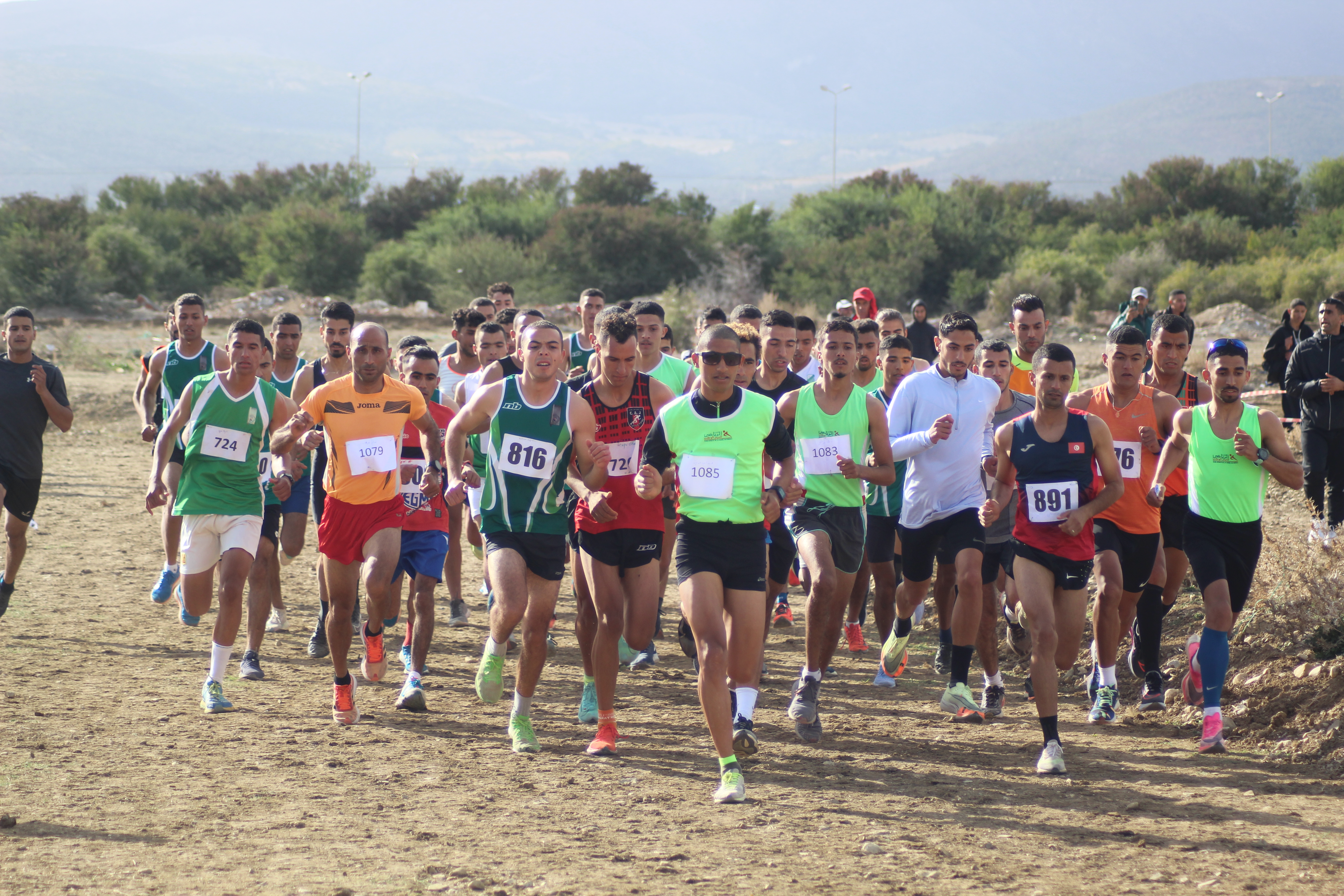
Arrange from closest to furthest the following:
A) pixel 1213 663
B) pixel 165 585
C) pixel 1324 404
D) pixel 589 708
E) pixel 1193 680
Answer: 1. pixel 1213 663
2. pixel 1193 680
3. pixel 589 708
4. pixel 165 585
5. pixel 1324 404

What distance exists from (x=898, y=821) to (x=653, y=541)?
181 cm

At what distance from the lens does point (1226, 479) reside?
641 cm

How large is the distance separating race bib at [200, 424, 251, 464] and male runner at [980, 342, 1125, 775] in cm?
415

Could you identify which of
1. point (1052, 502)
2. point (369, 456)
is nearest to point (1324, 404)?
point (1052, 502)

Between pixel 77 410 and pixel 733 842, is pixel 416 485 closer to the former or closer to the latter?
pixel 733 842

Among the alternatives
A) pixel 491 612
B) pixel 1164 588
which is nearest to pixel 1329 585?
pixel 1164 588

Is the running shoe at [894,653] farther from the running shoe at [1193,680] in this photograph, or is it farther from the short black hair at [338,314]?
the short black hair at [338,314]

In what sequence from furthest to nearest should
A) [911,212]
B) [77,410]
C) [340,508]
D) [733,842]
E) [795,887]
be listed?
[911,212]
[77,410]
[340,508]
[733,842]
[795,887]

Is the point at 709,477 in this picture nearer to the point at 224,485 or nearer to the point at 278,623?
the point at 224,485

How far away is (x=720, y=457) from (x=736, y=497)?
20 centimetres

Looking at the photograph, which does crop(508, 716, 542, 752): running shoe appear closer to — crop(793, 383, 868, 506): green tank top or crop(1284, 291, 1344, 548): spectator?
crop(793, 383, 868, 506): green tank top

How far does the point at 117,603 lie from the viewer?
978 centimetres

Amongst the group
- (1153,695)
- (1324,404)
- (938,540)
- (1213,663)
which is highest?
(1324,404)

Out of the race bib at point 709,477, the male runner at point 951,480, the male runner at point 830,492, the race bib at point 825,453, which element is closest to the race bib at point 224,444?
the race bib at point 709,477
